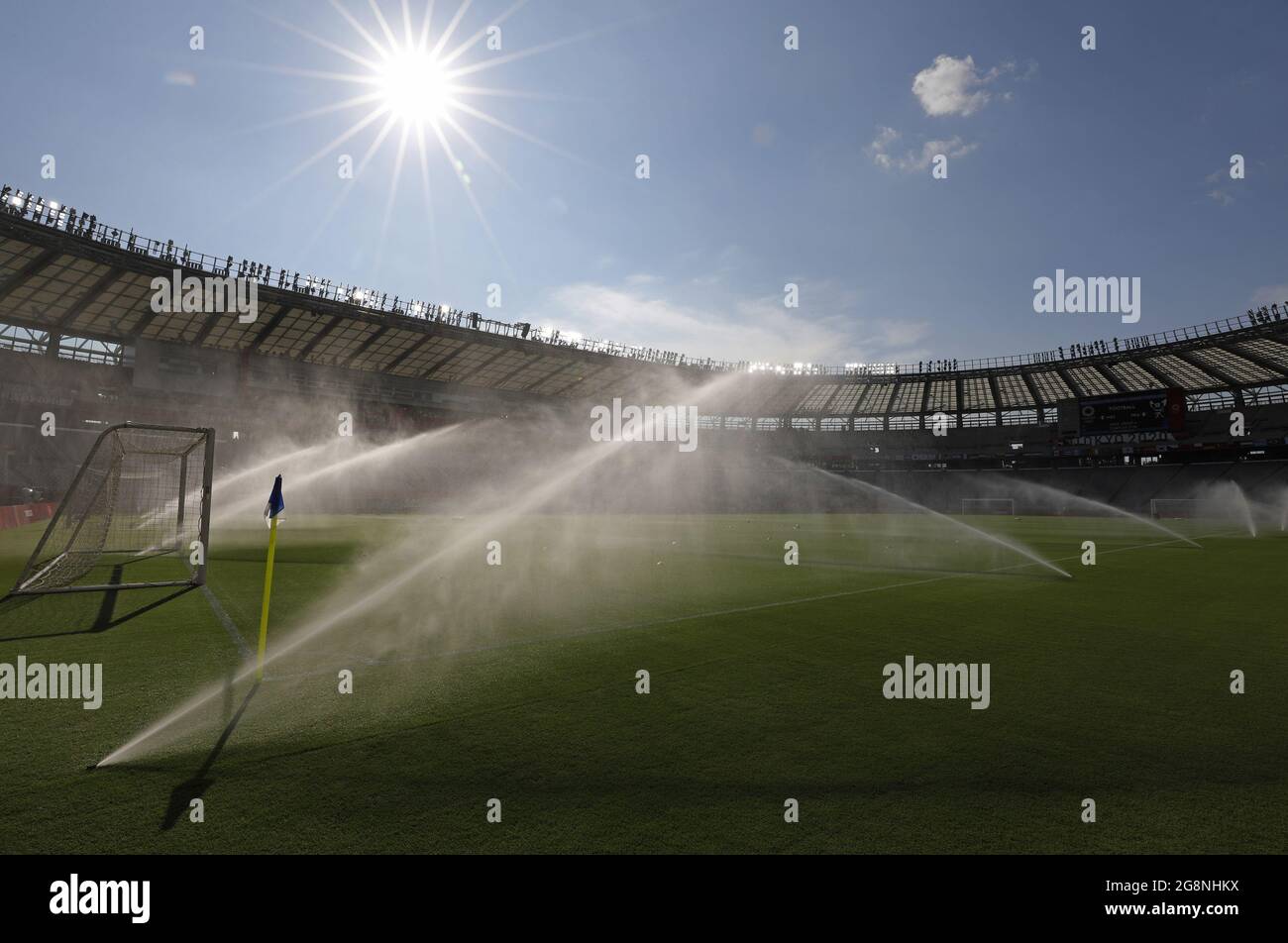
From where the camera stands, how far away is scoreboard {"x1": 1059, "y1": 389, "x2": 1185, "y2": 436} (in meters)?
56.6

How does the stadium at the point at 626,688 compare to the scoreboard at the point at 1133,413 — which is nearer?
the stadium at the point at 626,688

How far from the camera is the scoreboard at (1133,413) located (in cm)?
5662

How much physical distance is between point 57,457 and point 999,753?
6311cm

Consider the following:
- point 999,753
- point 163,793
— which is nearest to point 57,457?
point 163,793

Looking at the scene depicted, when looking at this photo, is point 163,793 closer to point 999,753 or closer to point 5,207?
point 999,753

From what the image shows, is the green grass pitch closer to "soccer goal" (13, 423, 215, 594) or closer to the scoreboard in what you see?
"soccer goal" (13, 423, 215, 594)

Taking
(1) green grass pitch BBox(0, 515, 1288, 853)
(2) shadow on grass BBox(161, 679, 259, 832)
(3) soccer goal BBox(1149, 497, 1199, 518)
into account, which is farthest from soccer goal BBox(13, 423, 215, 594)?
(3) soccer goal BBox(1149, 497, 1199, 518)

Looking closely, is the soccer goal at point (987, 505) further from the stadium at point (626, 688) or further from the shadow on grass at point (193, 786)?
the shadow on grass at point (193, 786)

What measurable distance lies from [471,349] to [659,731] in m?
57.9

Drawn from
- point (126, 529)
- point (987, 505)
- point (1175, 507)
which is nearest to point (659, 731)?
point (126, 529)

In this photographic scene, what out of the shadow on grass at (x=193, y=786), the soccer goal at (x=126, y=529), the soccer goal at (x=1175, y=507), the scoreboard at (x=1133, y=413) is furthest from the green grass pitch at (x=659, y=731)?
the soccer goal at (x=1175, y=507)

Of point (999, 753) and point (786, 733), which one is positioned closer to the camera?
point (999, 753)

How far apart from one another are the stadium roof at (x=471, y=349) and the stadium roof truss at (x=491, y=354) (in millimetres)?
122
